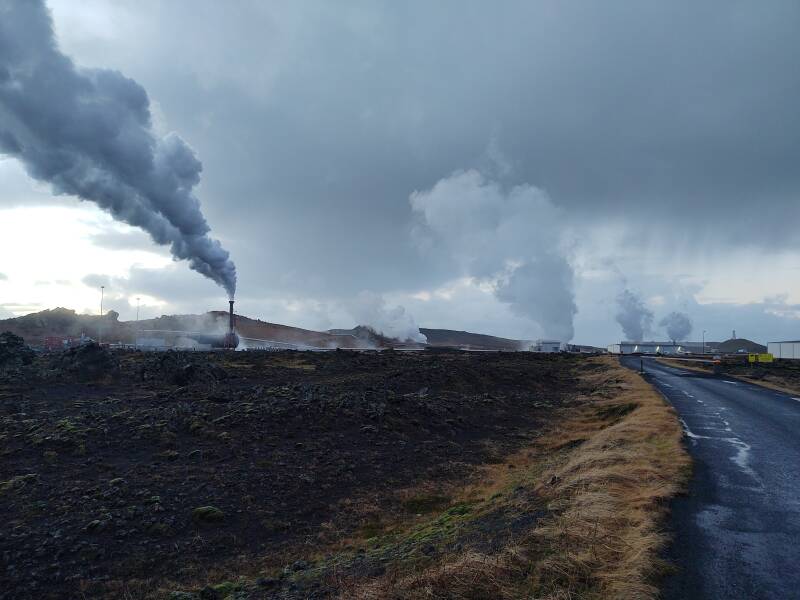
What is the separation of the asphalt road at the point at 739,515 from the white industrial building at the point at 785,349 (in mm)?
80104

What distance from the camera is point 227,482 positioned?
1478 cm

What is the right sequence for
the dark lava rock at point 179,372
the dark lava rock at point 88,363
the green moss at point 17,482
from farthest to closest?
1. the dark lava rock at point 179,372
2. the dark lava rock at point 88,363
3. the green moss at point 17,482

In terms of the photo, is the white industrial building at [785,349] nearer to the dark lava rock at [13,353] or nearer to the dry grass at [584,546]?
the dry grass at [584,546]

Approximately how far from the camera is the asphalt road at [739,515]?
6.46m

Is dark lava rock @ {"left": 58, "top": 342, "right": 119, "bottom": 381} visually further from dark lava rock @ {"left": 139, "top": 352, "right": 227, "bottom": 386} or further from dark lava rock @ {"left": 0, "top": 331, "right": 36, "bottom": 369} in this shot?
dark lava rock @ {"left": 0, "top": 331, "right": 36, "bottom": 369}

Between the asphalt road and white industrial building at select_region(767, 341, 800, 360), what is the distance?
80.1 metres

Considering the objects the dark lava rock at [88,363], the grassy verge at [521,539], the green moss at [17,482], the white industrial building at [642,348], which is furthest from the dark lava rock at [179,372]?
the white industrial building at [642,348]

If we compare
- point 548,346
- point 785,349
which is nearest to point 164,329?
point 548,346

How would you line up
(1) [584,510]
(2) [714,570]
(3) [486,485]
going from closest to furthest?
(2) [714,570]
(1) [584,510]
(3) [486,485]

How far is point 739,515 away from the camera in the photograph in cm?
905

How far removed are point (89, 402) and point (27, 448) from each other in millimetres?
9418

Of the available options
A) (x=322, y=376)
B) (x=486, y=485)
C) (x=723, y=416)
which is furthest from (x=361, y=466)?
(x=322, y=376)

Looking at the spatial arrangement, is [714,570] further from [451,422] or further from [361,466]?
[451,422]

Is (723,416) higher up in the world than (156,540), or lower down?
higher up
